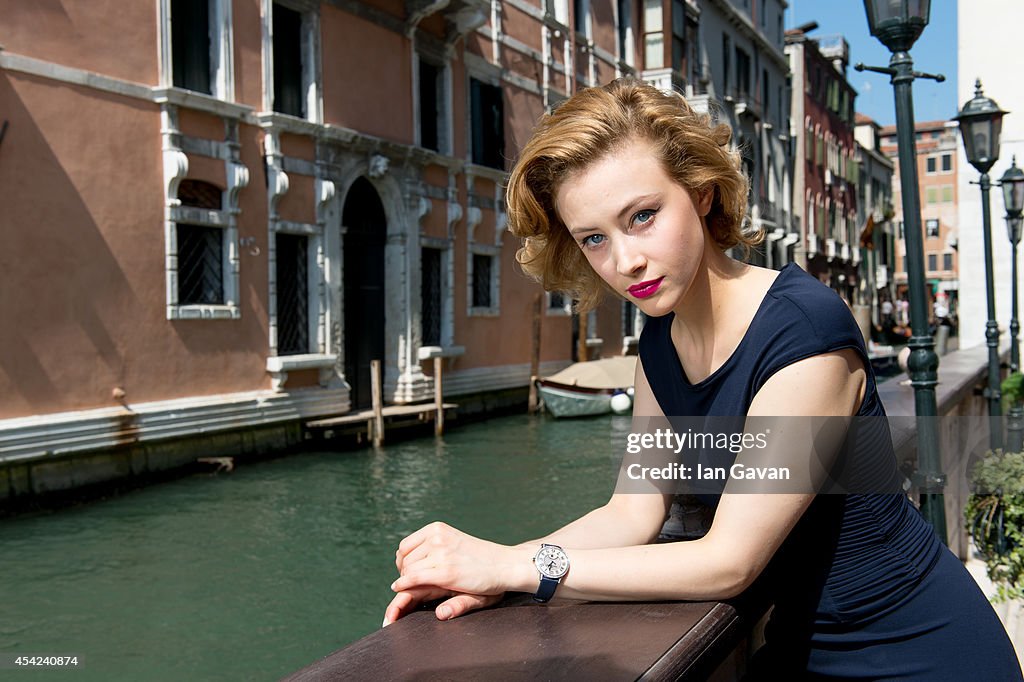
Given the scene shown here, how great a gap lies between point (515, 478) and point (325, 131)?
506 centimetres

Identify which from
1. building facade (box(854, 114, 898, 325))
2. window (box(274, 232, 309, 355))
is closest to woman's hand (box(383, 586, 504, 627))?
window (box(274, 232, 309, 355))

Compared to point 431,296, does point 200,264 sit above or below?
above

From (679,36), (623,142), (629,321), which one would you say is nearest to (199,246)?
(623,142)

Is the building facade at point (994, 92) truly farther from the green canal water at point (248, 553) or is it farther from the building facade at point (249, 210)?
the building facade at point (249, 210)

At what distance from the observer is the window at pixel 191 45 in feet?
33.8

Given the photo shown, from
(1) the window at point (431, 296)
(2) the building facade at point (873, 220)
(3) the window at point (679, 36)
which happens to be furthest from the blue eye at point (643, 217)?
(2) the building facade at point (873, 220)

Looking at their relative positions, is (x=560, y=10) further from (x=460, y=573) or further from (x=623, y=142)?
(x=460, y=573)

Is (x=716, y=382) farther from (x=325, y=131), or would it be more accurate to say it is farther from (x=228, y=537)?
(x=325, y=131)

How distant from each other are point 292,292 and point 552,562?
442 inches

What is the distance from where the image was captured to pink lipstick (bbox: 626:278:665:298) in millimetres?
1334

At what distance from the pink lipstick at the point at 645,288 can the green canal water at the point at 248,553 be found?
4.55 m

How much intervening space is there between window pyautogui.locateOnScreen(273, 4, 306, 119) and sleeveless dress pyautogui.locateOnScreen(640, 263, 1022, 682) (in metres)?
11.3

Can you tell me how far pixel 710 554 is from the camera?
3.95 feet

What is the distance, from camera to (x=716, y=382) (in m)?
1.34
